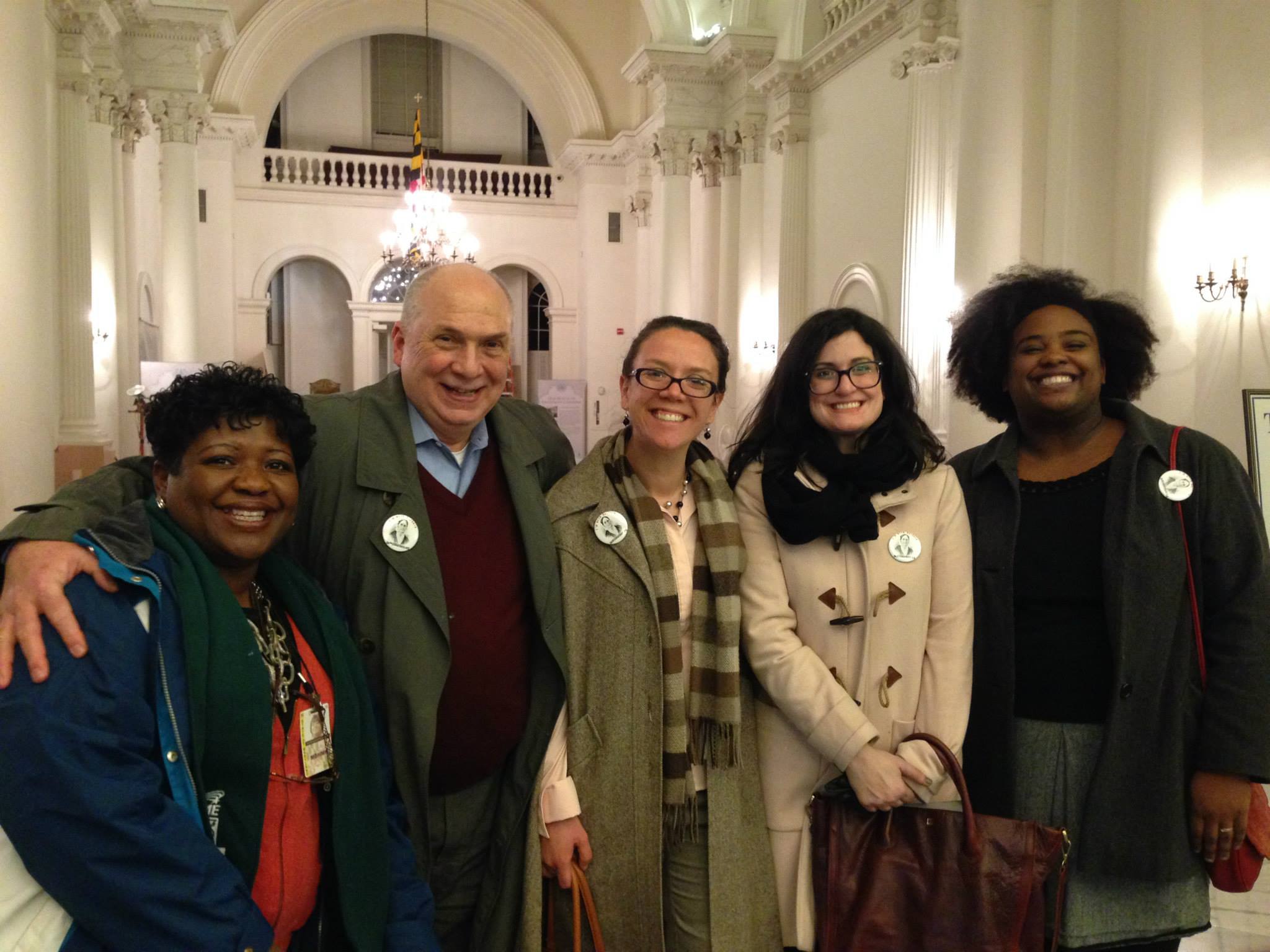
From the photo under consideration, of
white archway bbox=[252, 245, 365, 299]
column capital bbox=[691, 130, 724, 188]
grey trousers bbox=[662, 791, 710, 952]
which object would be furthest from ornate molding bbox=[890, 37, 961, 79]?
white archway bbox=[252, 245, 365, 299]

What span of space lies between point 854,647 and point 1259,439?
3.26 metres

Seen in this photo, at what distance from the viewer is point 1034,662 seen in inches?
93.6

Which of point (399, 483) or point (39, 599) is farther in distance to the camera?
point (399, 483)

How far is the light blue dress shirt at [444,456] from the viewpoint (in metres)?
2.46

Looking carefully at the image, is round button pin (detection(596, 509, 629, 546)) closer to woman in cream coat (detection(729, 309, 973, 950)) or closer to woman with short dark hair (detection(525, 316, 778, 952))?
woman with short dark hair (detection(525, 316, 778, 952))

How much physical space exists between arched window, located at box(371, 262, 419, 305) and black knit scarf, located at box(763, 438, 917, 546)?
56.1 feet

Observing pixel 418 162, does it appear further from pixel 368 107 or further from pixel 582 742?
pixel 582 742

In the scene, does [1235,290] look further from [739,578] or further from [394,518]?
[394,518]

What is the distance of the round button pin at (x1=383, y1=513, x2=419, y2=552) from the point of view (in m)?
2.26

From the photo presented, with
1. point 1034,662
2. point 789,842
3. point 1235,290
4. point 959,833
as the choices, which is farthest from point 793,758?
point 1235,290

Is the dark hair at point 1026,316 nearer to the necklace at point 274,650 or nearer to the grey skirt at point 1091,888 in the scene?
the grey skirt at point 1091,888

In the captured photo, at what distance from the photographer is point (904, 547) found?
2.30 metres

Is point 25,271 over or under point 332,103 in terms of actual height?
under

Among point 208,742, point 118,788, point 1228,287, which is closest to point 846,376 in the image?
point 208,742
